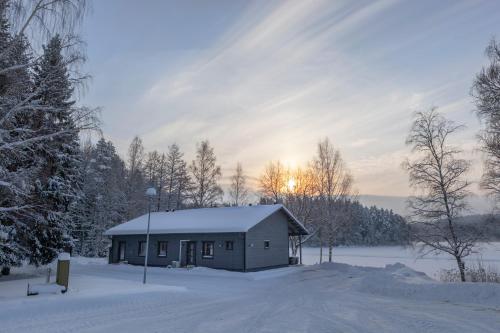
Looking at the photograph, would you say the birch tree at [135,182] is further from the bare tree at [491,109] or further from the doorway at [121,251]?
the bare tree at [491,109]

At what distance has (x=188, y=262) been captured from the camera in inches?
1094

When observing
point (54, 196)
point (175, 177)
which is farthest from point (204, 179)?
point (54, 196)

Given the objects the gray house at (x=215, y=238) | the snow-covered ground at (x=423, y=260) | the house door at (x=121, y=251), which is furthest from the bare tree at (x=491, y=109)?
the house door at (x=121, y=251)

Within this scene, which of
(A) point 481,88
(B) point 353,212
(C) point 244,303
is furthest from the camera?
(B) point 353,212

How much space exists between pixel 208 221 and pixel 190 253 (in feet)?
8.93

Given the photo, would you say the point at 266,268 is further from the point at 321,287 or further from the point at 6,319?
the point at 6,319

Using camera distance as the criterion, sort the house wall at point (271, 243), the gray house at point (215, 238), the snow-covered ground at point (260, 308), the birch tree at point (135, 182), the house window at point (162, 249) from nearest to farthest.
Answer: the snow-covered ground at point (260, 308) < the gray house at point (215, 238) < the house wall at point (271, 243) < the house window at point (162, 249) < the birch tree at point (135, 182)

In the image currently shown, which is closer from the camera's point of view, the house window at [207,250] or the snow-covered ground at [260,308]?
the snow-covered ground at [260,308]

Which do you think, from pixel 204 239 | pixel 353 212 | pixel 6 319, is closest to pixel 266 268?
pixel 204 239

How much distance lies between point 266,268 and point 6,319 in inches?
793

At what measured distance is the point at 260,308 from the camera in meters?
12.4

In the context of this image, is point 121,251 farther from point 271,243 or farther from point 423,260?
point 423,260

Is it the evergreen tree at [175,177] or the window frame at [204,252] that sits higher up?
the evergreen tree at [175,177]

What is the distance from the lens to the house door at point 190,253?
90.7 ft
